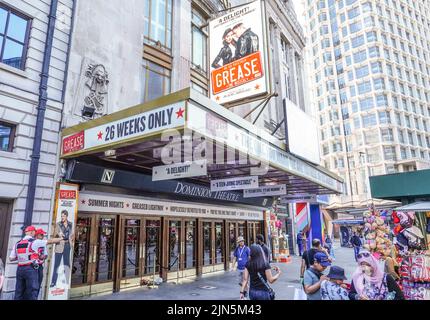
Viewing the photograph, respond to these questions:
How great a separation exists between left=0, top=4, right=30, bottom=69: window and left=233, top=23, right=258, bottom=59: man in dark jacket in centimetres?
698

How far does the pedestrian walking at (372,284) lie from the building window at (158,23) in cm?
1266

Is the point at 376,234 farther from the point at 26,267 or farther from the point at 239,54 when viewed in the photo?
the point at 26,267

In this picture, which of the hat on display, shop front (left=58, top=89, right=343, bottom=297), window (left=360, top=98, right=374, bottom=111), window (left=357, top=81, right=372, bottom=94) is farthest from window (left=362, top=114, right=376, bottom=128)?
the hat on display

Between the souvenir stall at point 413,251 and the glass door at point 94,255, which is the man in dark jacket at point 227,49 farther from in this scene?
the souvenir stall at point 413,251

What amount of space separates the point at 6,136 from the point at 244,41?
8381 millimetres

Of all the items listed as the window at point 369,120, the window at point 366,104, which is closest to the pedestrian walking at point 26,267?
the window at point 369,120

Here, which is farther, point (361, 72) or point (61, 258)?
point (361, 72)

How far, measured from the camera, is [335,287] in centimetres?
443

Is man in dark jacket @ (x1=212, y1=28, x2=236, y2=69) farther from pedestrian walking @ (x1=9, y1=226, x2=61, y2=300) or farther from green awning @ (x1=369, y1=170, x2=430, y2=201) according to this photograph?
pedestrian walking @ (x1=9, y1=226, x2=61, y2=300)

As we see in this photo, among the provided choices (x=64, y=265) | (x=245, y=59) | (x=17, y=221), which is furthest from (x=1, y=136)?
(x=245, y=59)

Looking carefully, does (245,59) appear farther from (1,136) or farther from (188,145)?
(1,136)

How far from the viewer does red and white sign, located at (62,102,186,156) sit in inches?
254

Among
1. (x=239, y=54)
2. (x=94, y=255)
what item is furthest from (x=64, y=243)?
(x=239, y=54)

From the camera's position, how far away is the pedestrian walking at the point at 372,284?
4391 millimetres
